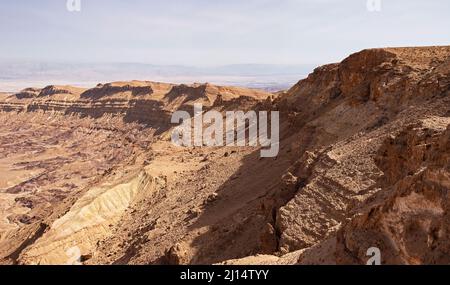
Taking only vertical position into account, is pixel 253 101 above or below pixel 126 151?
above

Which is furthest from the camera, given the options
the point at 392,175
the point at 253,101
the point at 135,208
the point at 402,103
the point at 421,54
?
the point at 253,101

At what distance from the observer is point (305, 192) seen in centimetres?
1337

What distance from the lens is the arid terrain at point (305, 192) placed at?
7570 mm

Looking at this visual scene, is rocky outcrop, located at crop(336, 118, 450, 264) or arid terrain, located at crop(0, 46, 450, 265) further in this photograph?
arid terrain, located at crop(0, 46, 450, 265)

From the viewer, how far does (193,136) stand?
36844mm

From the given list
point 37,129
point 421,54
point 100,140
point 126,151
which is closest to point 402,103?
point 421,54

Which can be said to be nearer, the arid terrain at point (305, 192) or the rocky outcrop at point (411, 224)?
the rocky outcrop at point (411, 224)

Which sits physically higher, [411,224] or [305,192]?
[411,224]

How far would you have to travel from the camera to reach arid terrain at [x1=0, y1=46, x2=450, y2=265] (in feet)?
24.8

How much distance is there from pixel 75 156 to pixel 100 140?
358 inches

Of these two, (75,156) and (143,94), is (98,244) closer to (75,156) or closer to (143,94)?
(75,156)

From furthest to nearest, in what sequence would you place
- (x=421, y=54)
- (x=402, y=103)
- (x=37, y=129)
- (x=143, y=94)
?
(x=37, y=129), (x=143, y=94), (x=421, y=54), (x=402, y=103)

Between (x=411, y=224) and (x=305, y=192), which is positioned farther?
(x=305, y=192)

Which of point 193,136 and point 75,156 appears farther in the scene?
point 75,156
